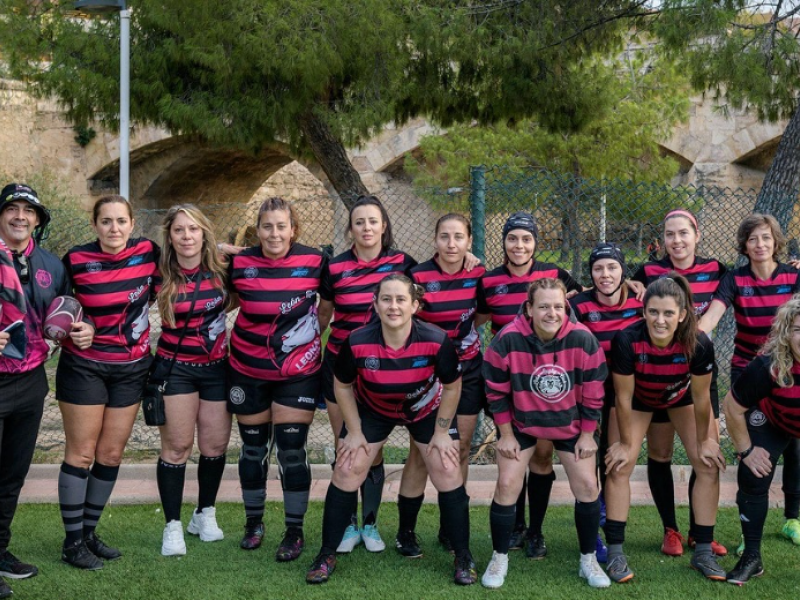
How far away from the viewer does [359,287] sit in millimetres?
4125

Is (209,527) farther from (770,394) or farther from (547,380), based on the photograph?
(770,394)

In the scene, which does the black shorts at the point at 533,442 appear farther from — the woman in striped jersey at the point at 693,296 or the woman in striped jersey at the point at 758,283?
the woman in striped jersey at the point at 758,283

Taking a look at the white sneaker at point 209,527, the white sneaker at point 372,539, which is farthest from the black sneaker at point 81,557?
the white sneaker at point 372,539

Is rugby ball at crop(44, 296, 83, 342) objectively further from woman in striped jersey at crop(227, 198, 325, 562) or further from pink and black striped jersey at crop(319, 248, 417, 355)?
pink and black striped jersey at crop(319, 248, 417, 355)

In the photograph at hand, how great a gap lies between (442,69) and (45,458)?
5.26 metres

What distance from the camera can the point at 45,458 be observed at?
5820mm

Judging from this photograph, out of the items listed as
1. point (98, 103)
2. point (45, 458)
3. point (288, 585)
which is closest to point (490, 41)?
point (98, 103)

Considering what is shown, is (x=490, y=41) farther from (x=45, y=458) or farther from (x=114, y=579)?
(x=114, y=579)

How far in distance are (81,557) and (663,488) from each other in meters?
2.73

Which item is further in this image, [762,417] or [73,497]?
[73,497]

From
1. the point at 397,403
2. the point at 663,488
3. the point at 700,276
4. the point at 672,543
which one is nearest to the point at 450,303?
the point at 397,403

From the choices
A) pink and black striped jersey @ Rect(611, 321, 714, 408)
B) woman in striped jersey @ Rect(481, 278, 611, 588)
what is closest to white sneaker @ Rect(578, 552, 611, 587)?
woman in striped jersey @ Rect(481, 278, 611, 588)

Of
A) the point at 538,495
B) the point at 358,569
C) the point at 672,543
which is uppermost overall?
the point at 538,495

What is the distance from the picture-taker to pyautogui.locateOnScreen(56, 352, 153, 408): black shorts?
3869 millimetres
